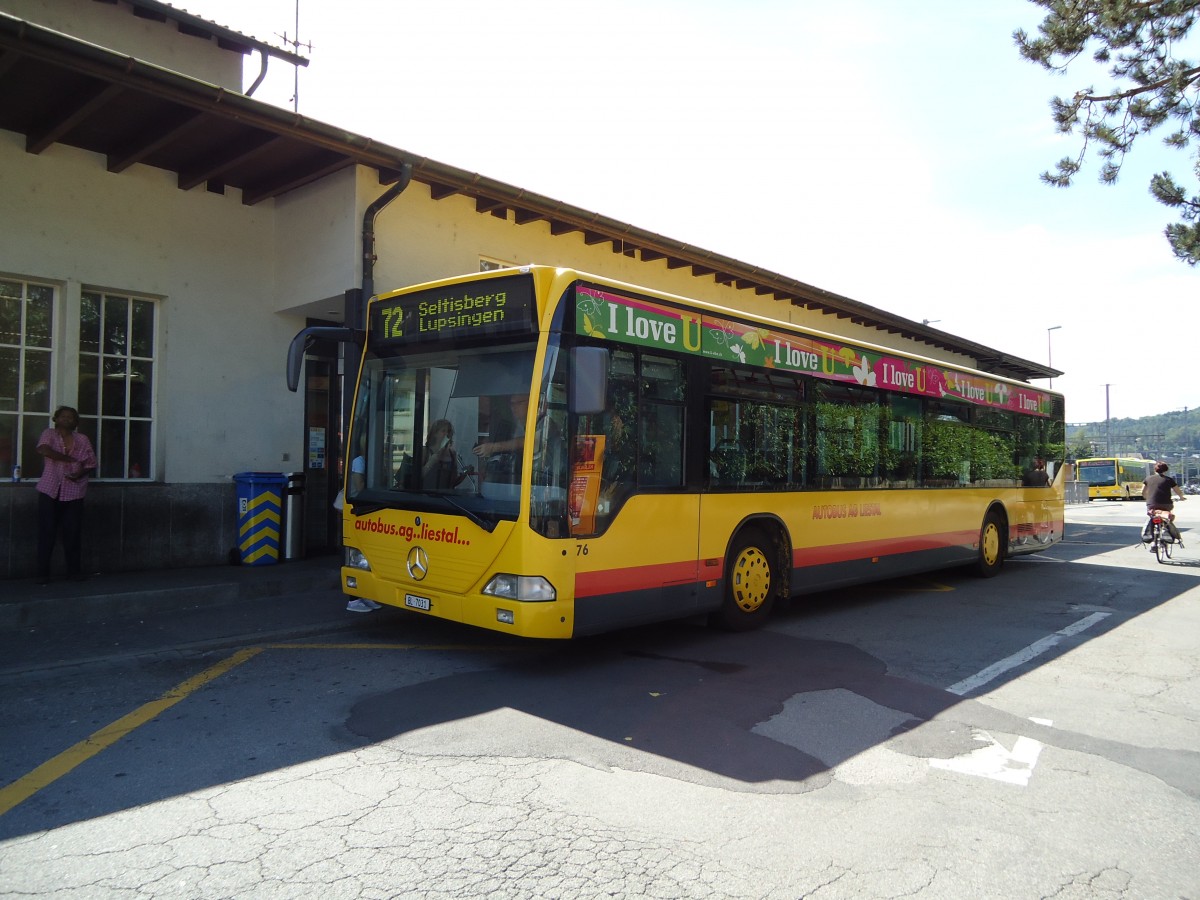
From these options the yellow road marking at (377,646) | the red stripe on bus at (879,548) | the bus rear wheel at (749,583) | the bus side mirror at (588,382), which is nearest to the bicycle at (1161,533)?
the red stripe on bus at (879,548)

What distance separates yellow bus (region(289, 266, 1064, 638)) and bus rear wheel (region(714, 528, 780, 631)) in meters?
0.02

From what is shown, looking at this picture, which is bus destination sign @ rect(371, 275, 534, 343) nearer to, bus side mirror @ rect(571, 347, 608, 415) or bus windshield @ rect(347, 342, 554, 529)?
bus windshield @ rect(347, 342, 554, 529)

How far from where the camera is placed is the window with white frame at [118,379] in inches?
377

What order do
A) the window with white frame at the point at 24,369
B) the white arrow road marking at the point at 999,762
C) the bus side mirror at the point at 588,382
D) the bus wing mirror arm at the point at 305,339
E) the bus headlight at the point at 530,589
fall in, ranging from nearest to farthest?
1. the white arrow road marking at the point at 999,762
2. the bus side mirror at the point at 588,382
3. the bus headlight at the point at 530,589
4. the bus wing mirror arm at the point at 305,339
5. the window with white frame at the point at 24,369

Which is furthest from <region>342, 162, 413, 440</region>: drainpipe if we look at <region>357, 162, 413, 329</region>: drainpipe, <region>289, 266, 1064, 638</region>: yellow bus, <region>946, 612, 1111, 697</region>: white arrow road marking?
<region>946, 612, 1111, 697</region>: white arrow road marking

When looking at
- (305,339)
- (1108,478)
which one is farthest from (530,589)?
(1108,478)

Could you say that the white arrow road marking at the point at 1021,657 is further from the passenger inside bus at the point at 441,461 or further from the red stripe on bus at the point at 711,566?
the passenger inside bus at the point at 441,461

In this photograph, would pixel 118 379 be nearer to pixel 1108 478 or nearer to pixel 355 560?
pixel 355 560

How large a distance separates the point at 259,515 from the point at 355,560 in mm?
3837

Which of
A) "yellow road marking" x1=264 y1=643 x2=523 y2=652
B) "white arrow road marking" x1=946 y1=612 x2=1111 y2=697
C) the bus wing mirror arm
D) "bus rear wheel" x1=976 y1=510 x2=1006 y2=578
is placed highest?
the bus wing mirror arm

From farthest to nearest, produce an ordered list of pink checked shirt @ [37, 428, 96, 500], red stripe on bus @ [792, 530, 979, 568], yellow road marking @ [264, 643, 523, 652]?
pink checked shirt @ [37, 428, 96, 500] < red stripe on bus @ [792, 530, 979, 568] < yellow road marking @ [264, 643, 523, 652]

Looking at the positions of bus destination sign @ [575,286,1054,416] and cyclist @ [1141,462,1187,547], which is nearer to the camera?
bus destination sign @ [575,286,1054,416]

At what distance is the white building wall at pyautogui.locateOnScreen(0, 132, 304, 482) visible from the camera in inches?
356

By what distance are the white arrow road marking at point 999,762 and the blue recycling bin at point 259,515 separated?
27.3ft
